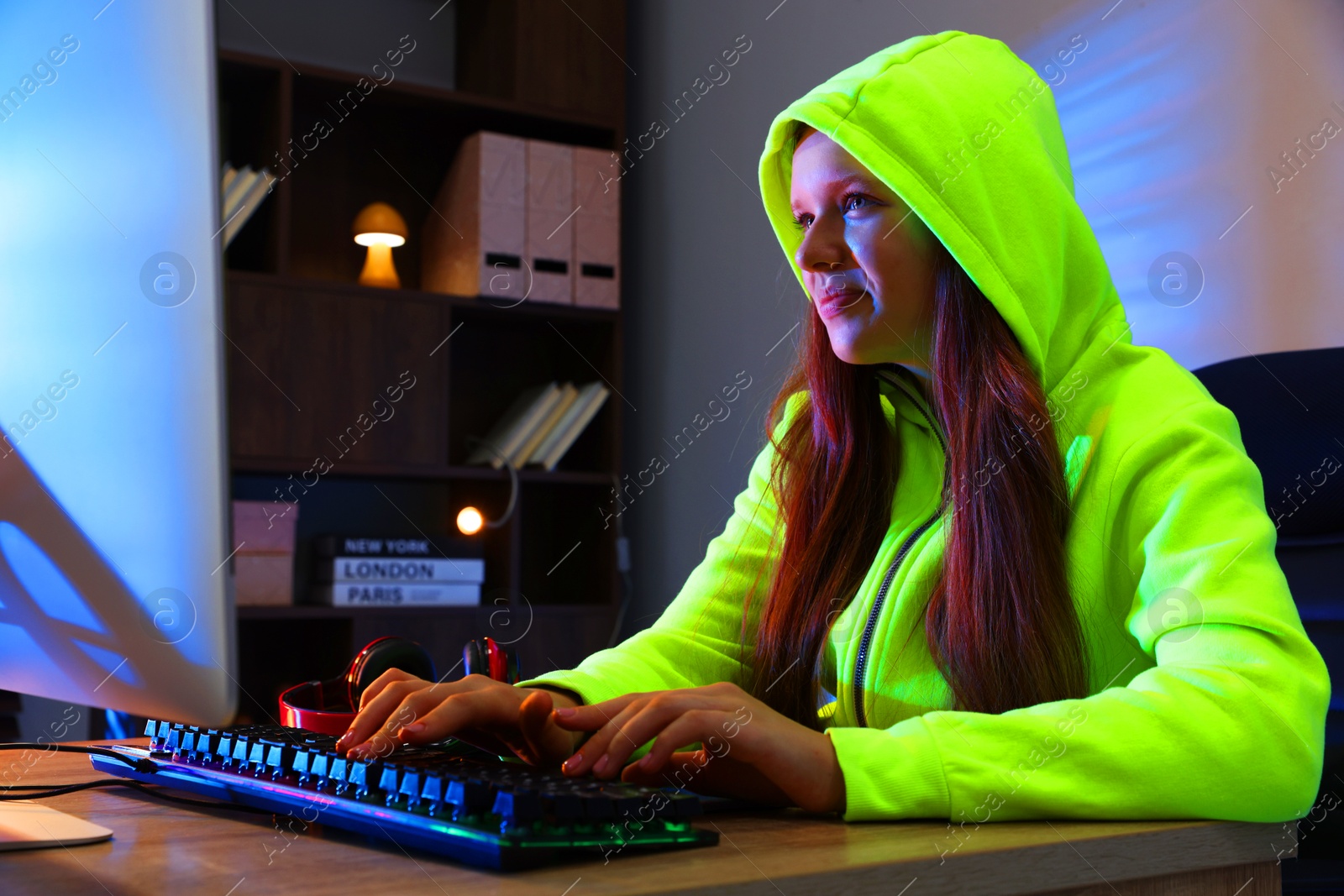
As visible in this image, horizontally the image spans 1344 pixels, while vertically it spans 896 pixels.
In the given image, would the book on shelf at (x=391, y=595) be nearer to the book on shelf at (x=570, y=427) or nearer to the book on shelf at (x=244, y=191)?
the book on shelf at (x=570, y=427)

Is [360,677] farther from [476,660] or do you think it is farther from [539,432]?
[539,432]

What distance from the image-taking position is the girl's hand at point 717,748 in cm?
69

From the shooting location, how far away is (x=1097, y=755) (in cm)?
69

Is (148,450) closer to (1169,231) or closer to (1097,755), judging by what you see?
(1097,755)

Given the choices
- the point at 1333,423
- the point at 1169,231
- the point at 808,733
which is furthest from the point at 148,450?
the point at 1169,231

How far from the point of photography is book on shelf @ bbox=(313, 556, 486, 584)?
9.43 ft

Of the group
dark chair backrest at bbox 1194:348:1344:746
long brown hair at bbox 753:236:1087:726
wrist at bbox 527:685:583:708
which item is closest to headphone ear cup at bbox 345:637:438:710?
wrist at bbox 527:685:583:708

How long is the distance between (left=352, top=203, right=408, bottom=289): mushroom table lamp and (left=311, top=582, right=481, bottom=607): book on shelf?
775 millimetres

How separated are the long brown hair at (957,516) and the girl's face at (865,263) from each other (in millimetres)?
26

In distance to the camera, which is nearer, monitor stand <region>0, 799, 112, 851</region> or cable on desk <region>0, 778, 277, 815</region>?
monitor stand <region>0, 799, 112, 851</region>

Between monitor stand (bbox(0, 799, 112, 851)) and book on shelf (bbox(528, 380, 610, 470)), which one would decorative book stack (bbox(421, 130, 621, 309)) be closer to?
book on shelf (bbox(528, 380, 610, 470))

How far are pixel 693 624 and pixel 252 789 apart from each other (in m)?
0.56

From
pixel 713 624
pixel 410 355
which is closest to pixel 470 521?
pixel 410 355

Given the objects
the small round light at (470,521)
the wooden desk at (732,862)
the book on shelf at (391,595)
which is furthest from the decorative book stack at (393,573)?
the wooden desk at (732,862)
